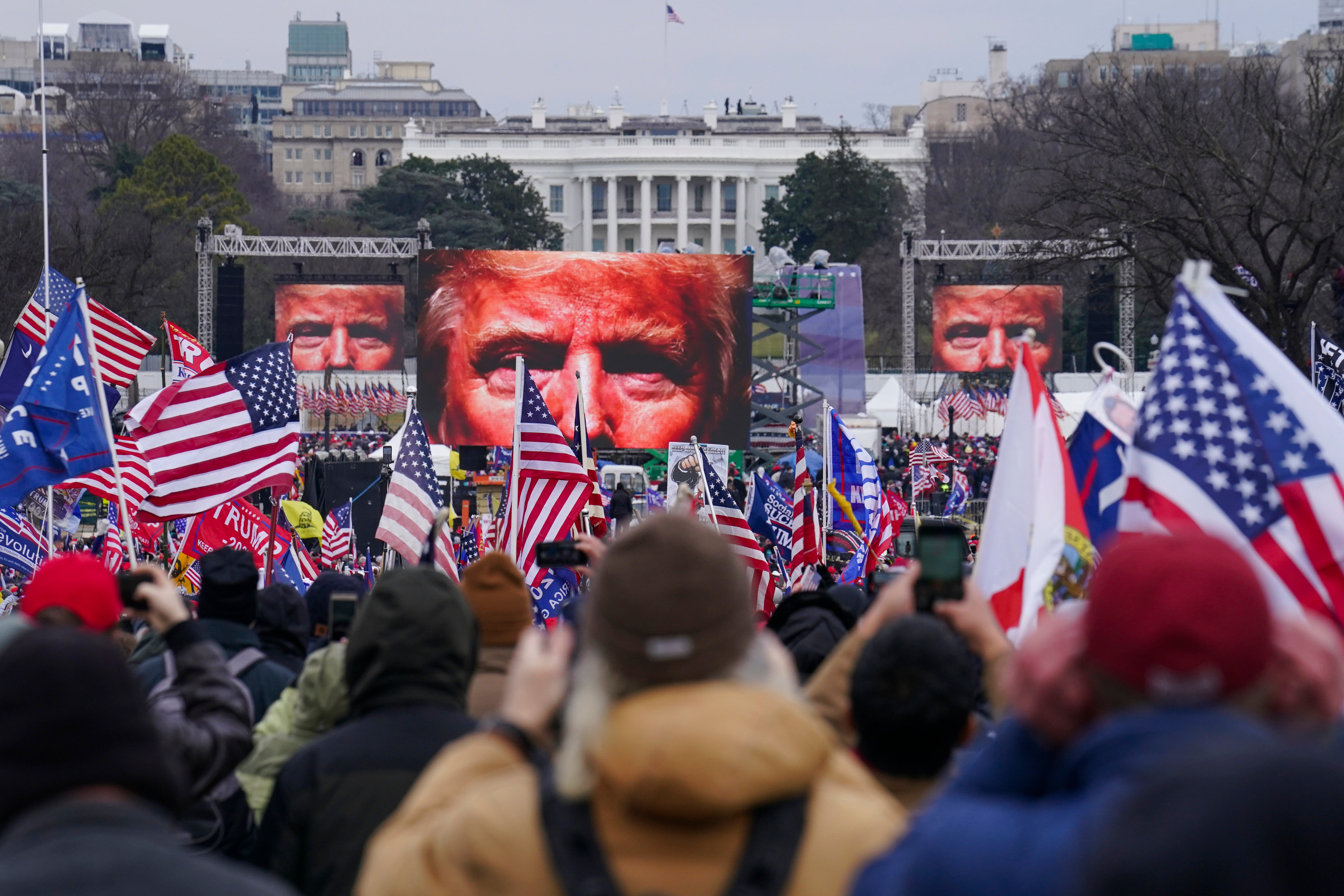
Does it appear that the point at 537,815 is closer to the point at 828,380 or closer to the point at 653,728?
the point at 653,728

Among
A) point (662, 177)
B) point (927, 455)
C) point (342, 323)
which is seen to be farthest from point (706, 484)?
point (662, 177)

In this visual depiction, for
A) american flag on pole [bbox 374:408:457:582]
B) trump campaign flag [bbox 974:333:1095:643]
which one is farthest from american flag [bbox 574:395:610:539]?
trump campaign flag [bbox 974:333:1095:643]

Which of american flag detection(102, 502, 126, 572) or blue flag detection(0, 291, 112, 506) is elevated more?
blue flag detection(0, 291, 112, 506)

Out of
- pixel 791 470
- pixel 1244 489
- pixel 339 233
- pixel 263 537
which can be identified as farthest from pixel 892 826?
pixel 339 233

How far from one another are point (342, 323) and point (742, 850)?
44.2 meters

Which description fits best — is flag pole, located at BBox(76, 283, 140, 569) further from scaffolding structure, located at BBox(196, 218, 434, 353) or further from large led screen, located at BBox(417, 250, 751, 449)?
scaffolding structure, located at BBox(196, 218, 434, 353)

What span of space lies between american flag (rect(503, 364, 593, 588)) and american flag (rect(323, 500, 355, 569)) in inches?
215

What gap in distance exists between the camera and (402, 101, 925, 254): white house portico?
109875 mm

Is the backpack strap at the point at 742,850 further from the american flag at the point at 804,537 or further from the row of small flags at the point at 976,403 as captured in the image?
the row of small flags at the point at 976,403

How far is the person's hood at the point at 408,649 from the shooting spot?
10.3 ft

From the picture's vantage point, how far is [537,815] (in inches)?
81.5

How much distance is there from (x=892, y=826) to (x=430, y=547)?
323 cm

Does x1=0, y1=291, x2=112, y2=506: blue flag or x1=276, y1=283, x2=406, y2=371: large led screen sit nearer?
x1=0, y1=291, x2=112, y2=506: blue flag

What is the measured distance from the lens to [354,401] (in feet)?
141
